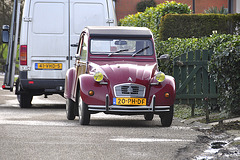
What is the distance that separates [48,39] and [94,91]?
16.8 ft

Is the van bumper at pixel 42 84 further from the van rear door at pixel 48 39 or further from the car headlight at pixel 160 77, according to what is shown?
the car headlight at pixel 160 77

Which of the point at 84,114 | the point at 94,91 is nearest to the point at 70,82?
the point at 84,114

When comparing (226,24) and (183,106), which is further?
(226,24)

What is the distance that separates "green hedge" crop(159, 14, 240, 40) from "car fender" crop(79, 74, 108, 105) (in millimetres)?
9631

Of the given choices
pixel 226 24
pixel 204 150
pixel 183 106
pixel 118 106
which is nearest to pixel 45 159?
pixel 204 150

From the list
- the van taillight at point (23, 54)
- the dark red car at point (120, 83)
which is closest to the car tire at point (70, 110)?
the dark red car at point (120, 83)

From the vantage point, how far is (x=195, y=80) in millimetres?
13609

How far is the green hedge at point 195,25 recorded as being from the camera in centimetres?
2161

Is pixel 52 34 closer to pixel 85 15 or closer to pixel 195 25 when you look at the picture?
pixel 85 15

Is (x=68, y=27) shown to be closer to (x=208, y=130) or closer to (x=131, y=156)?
(x=208, y=130)

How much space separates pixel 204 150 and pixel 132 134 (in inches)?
Result: 80.9

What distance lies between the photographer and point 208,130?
11.5 m

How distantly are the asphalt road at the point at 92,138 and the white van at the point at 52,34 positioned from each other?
2280 millimetres

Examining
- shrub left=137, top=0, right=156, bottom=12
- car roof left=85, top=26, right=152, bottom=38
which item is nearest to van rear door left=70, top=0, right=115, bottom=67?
car roof left=85, top=26, right=152, bottom=38
